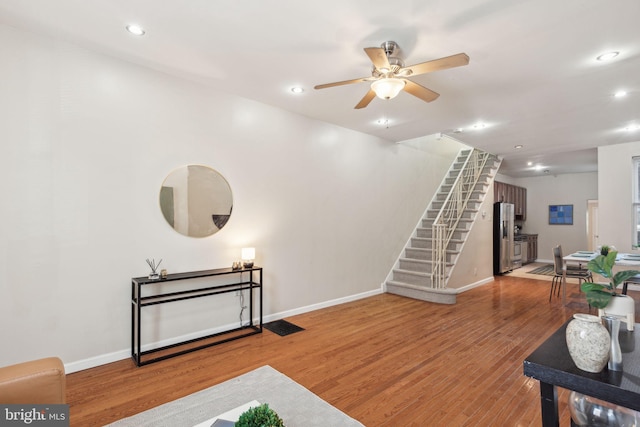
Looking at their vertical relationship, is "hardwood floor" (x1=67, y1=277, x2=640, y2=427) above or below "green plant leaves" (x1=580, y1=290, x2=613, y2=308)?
below

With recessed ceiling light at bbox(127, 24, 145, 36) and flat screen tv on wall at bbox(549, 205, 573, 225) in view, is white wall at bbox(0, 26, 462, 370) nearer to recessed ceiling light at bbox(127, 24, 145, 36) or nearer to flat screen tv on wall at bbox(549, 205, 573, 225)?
recessed ceiling light at bbox(127, 24, 145, 36)

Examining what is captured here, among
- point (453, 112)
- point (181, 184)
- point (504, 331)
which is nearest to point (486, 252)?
point (504, 331)

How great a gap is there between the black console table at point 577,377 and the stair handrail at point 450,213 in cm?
411

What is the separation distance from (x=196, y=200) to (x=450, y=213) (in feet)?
18.2

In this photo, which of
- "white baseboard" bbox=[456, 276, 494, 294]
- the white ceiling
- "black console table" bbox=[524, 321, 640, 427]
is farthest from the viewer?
"white baseboard" bbox=[456, 276, 494, 294]

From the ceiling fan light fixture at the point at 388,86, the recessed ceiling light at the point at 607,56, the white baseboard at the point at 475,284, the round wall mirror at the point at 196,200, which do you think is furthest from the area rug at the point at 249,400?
the white baseboard at the point at 475,284

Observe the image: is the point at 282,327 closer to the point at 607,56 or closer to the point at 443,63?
the point at 443,63

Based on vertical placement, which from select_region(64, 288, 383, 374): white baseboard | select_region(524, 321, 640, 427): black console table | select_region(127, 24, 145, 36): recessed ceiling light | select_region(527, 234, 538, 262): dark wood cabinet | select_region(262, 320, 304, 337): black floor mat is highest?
select_region(127, 24, 145, 36): recessed ceiling light

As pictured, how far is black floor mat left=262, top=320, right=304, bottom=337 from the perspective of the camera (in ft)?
12.8

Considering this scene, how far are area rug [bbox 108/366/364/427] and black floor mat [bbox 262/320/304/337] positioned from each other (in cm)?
110

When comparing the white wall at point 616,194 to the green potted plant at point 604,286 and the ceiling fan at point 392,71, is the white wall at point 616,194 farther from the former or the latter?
the green potted plant at point 604,286

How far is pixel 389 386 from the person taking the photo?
2.68 meters

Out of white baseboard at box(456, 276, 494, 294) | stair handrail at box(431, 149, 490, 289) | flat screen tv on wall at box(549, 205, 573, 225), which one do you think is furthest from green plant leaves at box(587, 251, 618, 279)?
flat screen tv on wall at box(549, 205, 573, 225)

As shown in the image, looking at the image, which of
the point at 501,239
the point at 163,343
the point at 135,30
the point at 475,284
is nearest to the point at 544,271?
the point at 501,239
